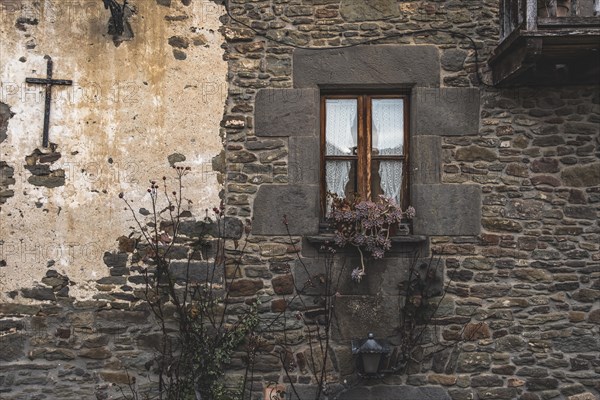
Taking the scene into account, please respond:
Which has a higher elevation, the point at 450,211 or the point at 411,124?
the point at 411,124

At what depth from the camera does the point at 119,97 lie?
5.11 meters

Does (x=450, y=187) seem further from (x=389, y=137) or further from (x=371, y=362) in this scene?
(x=371, y=362)

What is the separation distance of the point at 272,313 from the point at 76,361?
5.30 ft

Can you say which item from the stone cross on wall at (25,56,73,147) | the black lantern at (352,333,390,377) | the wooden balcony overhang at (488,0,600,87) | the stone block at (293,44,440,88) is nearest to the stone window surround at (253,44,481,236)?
the stone block at (293,44,440,88)

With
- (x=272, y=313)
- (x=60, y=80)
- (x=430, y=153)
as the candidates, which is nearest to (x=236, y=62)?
(x=60, y=80)

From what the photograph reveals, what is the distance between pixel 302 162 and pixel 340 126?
0.48 metres

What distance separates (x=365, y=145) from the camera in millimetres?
5207

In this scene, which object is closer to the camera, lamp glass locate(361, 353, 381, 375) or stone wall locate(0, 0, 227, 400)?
lamp glass locate(361, 353, 381, 375)

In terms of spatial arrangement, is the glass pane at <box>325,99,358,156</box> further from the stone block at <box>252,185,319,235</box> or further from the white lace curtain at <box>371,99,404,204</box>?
the stone block at <box>252,185,319,235</box>

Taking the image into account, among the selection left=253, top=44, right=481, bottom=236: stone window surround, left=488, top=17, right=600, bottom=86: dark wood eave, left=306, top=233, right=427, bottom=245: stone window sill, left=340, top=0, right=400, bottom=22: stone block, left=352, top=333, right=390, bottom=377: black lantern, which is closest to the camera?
left=488, top=17, right=600, bottom=86: dark wood eave

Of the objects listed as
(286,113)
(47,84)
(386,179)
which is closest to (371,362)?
(386,179)

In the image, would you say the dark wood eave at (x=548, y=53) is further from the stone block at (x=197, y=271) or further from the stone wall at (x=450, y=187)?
the stone block at (x=197, y=271)

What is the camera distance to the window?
205 inches

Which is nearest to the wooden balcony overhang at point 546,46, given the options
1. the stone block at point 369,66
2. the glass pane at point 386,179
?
the stone block at point 369,66
